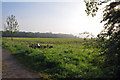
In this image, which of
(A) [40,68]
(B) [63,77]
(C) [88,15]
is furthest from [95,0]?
(A) [40,68]

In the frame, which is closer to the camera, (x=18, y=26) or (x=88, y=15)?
(x=88, y=15)

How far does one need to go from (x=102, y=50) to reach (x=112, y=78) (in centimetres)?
139

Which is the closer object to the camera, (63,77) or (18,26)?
(63,77)

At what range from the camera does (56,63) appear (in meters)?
10.3

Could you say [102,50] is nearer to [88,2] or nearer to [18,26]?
[88,2]

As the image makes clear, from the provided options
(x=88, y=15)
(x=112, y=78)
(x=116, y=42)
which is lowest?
(x=112, y=78)

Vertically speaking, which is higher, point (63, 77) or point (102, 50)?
point (102, 50)

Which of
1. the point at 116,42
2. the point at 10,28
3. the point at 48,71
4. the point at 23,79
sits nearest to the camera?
the point at 116,42

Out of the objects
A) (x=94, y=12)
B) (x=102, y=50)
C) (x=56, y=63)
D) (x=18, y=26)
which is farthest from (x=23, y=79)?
(x=18, y=26)

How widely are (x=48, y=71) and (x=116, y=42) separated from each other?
5444 mm

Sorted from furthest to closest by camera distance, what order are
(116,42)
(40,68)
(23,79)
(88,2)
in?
(40,68) < (23,79) < (88,2) < (116,42)

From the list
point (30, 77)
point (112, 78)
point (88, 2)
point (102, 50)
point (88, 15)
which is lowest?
point (30, 77)

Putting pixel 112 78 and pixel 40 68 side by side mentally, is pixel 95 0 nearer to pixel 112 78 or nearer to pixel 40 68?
pixel 112 78

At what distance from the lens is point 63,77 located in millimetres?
7832
